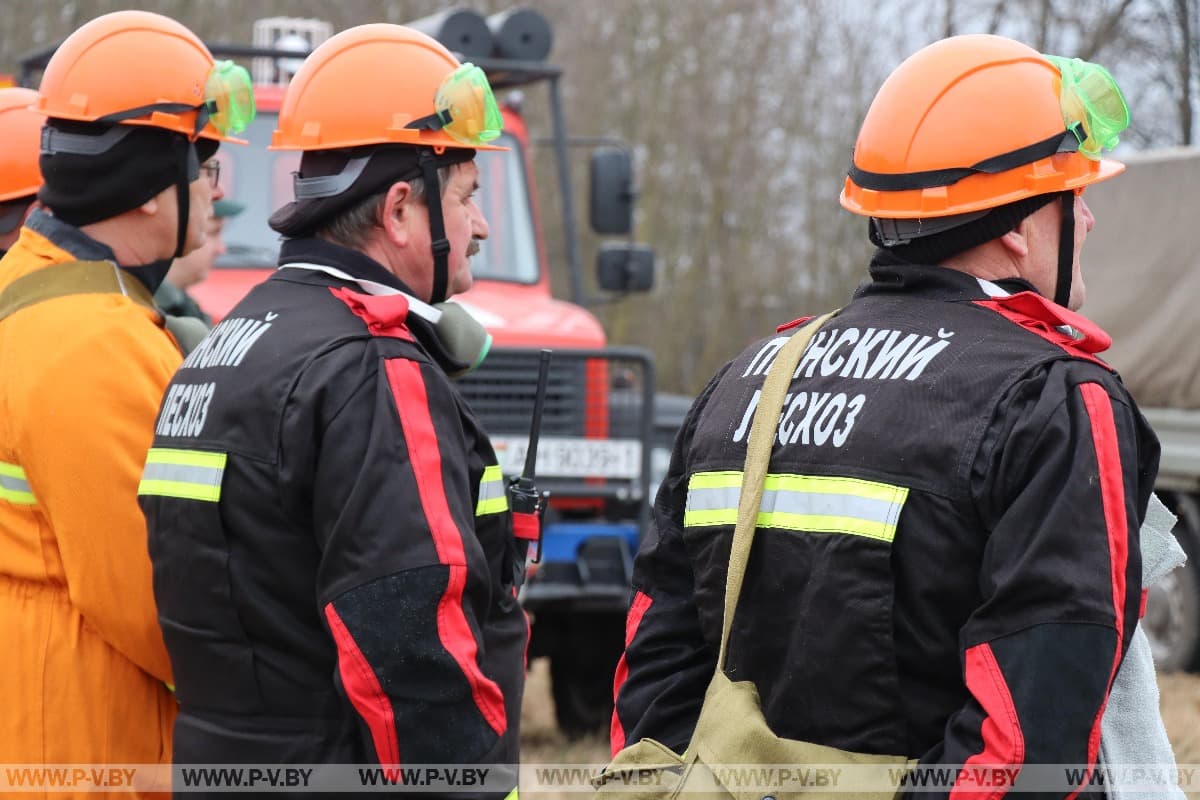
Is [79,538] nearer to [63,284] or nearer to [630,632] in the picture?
[63,284]

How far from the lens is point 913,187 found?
2129 mm

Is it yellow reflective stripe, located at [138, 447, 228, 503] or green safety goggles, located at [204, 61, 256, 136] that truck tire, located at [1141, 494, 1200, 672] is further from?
yellow reflective stripe, located at [138, 447, 228, 503]

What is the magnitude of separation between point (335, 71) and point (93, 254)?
2.05ft

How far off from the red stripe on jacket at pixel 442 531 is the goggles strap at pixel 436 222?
0.37 m


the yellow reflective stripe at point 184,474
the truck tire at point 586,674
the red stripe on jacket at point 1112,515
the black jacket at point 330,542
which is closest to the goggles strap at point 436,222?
the black jacket at point 330,542

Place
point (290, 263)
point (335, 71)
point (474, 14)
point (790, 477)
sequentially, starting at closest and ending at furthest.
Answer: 1. point (790, 477)
2. point (290, 263)
3. point (335, 71)
4. point (474, 14)

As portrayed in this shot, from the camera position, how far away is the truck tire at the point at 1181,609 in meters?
8.09

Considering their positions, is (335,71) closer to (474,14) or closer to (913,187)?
(913,187)

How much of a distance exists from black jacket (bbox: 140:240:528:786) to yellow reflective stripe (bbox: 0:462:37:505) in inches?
13.3

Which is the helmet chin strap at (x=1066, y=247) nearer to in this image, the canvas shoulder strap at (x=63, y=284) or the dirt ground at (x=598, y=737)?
the canvas shoulder strap at (x=63, y=284)

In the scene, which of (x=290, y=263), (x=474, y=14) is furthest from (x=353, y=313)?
(x=474, y=14)

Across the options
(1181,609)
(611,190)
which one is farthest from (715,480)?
(1181,609)

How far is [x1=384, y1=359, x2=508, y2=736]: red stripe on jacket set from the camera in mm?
2061

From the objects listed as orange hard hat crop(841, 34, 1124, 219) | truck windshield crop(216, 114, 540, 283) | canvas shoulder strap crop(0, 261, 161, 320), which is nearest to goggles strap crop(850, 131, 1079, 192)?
orange hard hat crop(841, 34, 1124, 219)
